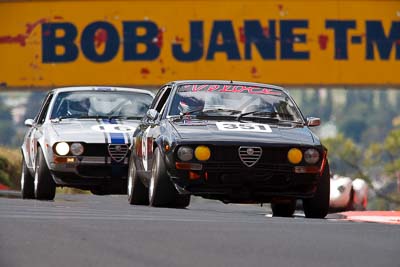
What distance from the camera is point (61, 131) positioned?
641 inches

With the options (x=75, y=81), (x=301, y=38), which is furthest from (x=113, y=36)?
(x=301, y=38)

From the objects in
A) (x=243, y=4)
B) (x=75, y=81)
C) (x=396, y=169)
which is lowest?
(x=396, y=169)

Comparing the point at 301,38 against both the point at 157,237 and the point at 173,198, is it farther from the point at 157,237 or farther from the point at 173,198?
the point at 157,237

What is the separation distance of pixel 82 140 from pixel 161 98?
5.23 feet

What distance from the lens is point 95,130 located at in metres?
16.3

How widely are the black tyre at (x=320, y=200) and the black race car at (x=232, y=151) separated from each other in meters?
0.01

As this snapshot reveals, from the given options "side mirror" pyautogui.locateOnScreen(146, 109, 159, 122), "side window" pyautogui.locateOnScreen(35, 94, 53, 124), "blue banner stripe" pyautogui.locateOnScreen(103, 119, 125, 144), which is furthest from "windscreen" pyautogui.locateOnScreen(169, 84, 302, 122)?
"side window" pyautogui.locateOnScreen(35, 94, 53, 124)

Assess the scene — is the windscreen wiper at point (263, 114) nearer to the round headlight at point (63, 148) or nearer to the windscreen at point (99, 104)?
the round headlight at point (63, 148)

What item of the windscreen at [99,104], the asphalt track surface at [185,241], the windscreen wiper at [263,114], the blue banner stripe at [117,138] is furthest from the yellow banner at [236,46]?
the asphalt track surface at [185,241]

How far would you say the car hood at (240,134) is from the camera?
1298cm

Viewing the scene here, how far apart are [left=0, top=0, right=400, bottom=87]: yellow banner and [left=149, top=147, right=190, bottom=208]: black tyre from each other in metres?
22.4

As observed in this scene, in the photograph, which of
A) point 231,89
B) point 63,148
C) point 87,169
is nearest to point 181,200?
point 231,89

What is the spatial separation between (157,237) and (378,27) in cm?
2743

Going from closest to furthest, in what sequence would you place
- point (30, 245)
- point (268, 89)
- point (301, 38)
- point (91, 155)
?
point (30, 245) < point (268, 89) < point (91, 155) < point (301, 38)
